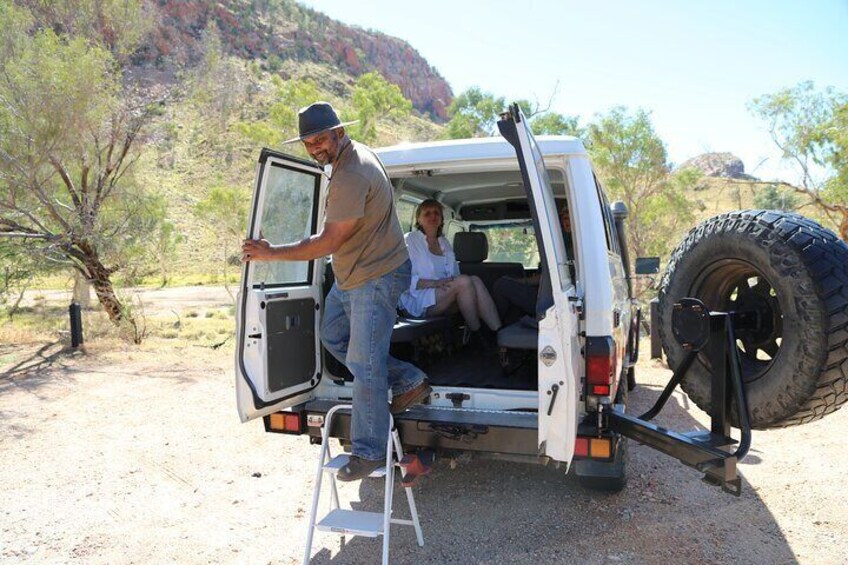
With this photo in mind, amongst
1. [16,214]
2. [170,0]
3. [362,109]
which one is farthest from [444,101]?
[16,214]

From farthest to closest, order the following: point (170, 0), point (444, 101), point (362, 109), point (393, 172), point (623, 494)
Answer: point (444, 101)
point (170, 0)
point (362, 109)
point (623, 494)
point (393, 172)

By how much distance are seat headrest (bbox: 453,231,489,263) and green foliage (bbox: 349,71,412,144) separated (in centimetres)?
1080

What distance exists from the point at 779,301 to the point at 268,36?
7410 cm

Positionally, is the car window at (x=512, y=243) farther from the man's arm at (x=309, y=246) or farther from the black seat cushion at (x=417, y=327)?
the man's arm at (x=309, y=246)

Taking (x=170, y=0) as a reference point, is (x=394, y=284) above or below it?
below

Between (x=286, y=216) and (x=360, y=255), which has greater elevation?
(x=286, y=216)

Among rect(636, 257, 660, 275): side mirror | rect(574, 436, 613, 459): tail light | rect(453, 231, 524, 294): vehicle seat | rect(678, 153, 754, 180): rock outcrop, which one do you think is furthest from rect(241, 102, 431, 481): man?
rect(678, 153, 754, 180): rock outcrop

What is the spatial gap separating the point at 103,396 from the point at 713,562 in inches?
250

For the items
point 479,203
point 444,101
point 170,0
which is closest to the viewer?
point 479,203

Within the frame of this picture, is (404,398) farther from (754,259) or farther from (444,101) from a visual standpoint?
(444,101)

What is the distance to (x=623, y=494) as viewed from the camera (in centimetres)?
400

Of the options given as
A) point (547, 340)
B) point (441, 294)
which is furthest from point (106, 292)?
point (547, 340)

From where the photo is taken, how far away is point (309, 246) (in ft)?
9.68

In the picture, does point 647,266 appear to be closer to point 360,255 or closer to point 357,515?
point 360,255
